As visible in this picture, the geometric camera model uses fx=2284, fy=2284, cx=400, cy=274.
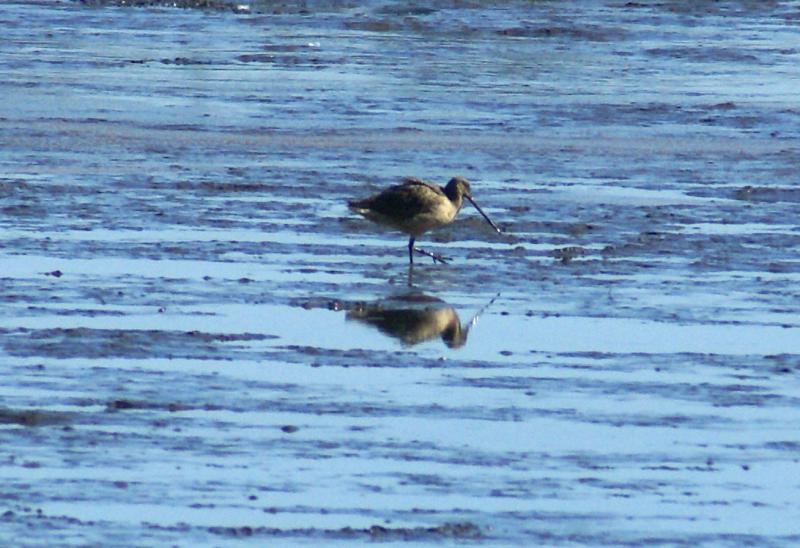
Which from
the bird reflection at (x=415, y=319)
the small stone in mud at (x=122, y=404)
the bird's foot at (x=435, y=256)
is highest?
the small stone in mud at (x=122, y=404)

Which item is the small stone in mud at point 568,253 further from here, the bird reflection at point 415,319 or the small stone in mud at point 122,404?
the small stone in mud at point 122,404

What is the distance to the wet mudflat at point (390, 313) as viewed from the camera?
8.66m

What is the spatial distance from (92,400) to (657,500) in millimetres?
2761

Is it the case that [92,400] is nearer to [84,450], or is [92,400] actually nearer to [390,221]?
[84,450]

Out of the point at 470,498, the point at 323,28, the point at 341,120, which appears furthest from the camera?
the point at 323,28

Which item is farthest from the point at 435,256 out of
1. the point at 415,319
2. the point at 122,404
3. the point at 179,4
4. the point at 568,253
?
Result: the point at 179,4

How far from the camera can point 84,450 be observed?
9.23 meters

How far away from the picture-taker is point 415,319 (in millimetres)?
12859

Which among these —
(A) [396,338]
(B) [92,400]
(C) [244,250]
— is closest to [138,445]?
(B) [92,400]

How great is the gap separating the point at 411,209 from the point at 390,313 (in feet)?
7.18

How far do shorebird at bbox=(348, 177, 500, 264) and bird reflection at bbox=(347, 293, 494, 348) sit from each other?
1433 mm

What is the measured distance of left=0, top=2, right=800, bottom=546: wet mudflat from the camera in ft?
28.4

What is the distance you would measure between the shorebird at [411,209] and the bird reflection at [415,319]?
1.43m

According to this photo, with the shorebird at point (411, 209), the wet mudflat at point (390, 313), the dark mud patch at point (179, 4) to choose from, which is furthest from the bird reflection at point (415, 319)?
the dark mud patch at point (179, 4)
